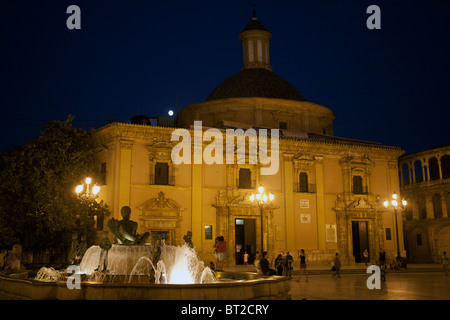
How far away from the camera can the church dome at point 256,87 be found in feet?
103

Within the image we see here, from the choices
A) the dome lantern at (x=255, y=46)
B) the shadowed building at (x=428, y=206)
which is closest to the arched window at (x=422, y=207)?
the shadowed building at (x=428, y=206)

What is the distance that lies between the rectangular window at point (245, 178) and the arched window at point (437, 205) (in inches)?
564

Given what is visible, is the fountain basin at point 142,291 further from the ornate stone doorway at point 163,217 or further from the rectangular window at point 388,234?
the rectangular window at point 388,234

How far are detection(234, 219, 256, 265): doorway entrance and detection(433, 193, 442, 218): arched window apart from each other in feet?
46.0

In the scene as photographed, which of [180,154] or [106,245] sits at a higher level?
[180,154]

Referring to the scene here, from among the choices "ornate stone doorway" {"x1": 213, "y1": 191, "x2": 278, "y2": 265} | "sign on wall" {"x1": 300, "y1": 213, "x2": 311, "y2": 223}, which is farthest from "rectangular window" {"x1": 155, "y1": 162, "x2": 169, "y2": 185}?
"sign on wall" {"x1": 300, "y1": 213, "x2": 311, "y2": 223}

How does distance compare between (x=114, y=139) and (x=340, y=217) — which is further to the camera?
(x=340, y=217)

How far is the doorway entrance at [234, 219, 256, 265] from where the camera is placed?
24703 millimetres

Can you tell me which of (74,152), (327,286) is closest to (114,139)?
(74,152)

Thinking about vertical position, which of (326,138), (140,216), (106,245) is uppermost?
(326,138)
